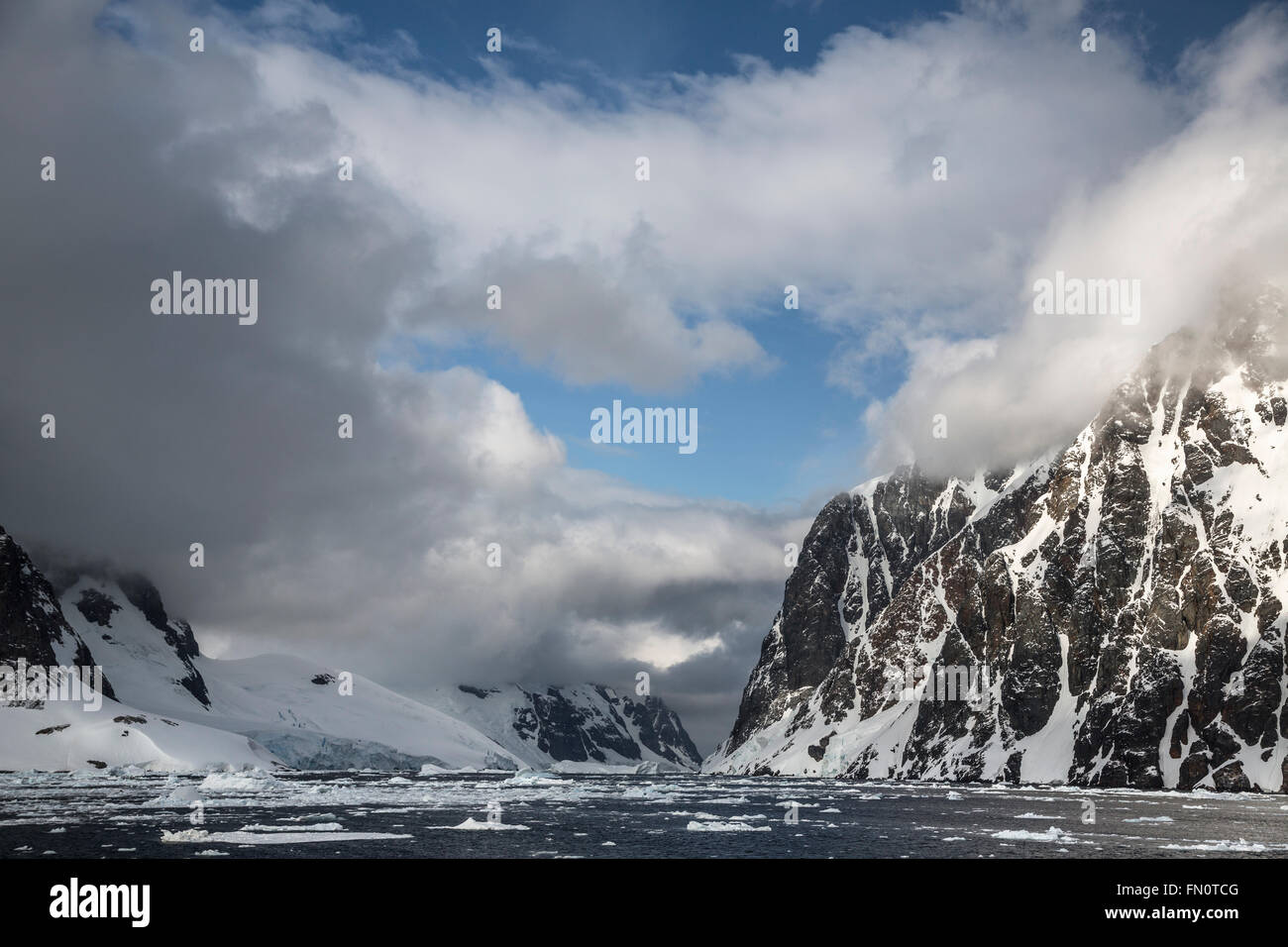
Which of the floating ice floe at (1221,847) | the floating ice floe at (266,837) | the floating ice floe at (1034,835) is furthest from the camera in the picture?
the floating ice floe at (1034,835)

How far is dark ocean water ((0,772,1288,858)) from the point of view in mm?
80625

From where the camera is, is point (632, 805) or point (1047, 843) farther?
point (632, 805)

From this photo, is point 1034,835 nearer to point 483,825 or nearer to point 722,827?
point 722,827

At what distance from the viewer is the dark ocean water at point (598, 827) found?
80625mm

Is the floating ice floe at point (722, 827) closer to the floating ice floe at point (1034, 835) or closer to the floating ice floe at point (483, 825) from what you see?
the floating ice floe at point (483, 825)

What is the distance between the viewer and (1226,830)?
108m

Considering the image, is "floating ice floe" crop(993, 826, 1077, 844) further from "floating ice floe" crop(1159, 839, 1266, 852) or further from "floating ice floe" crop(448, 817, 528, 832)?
"floating ice floe" crop(448, 817, 528, 832)

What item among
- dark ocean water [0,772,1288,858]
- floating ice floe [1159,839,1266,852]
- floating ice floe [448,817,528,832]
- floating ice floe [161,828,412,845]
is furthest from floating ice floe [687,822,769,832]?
floating ice floe [1159,839,1266,852]

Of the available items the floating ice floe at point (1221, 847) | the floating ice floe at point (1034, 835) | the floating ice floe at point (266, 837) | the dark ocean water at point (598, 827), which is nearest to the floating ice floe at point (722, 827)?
the dark ocean water at point (598, 827)

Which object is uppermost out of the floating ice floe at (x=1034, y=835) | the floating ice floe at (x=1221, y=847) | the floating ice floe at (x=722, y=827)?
the floating ice floe at (x=1221, y=847)
